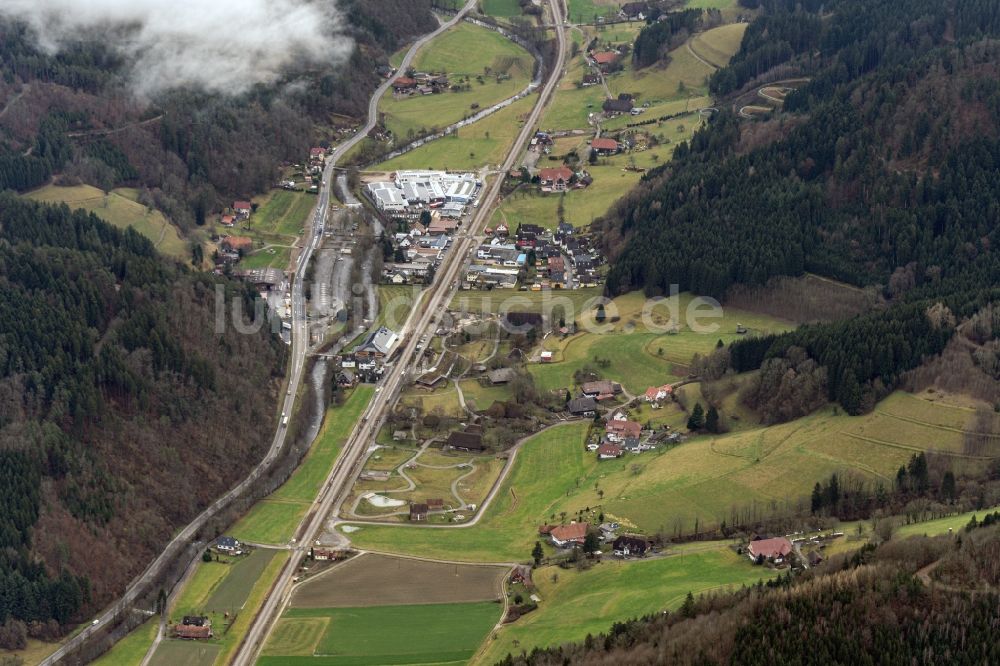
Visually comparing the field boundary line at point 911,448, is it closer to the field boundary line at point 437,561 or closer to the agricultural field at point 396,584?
the field boundary line at point 437,561

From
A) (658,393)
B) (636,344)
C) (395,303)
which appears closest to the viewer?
(658,393)

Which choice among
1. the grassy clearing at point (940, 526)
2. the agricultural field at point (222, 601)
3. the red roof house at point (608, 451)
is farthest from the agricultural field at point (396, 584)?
the grassy clearing at point (940, 526)

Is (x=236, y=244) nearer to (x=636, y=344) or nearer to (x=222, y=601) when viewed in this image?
(x=636, y=344)

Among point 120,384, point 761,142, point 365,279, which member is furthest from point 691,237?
point 120,384

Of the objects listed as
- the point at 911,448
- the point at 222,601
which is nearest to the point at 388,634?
the point at 222,601

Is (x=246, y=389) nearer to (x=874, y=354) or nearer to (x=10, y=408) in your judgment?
(x=10, y=408)

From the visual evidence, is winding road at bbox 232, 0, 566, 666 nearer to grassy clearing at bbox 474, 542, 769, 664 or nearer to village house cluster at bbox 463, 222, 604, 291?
village house cluster at bbox 463, 222, 604, 291
